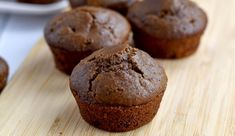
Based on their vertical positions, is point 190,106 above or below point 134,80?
below

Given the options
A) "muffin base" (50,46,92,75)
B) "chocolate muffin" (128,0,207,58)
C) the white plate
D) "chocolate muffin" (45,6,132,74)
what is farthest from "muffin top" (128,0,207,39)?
the white plate

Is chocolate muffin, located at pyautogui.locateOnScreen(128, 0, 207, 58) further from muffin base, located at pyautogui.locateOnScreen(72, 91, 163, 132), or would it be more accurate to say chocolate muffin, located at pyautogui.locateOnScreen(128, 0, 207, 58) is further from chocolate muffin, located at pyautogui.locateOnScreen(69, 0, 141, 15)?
muffin base, located at pyautogui.locateOnScreen(72, 91, 163, 132)

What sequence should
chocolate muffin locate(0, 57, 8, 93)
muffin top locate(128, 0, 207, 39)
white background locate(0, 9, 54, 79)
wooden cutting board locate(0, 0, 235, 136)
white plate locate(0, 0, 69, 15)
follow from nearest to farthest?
1. wooden cutting board locate(0, 0, 235, 136)
2. chocolate muffin locate(0, 57, 8, 93)
3. muffin top locate(128, 0, 207, 39)
4. white background locate(0, 9, 54, 79)
5. white plate locate(0, 0, 69, 15)

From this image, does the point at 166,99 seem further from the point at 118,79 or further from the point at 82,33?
the point at 82,33

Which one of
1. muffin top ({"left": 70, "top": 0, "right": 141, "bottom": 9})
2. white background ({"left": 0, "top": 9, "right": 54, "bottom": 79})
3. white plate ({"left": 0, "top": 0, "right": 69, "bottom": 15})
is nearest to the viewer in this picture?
muffin top ({"left": 70, "top": 0, "right": 141, "bottom": 9})

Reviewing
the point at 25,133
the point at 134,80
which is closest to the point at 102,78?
the point at 134,80

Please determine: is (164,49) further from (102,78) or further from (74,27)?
(102,78)

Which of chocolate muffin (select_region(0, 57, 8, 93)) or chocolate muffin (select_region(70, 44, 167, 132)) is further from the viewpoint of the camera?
chocolate muffin (select_region(0, 57, 8, 93))

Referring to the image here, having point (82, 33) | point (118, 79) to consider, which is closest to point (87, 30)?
point (82, 33)
